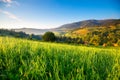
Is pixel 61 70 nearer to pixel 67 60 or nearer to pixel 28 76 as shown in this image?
pixel 28 76

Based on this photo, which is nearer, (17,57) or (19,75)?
(19,75)

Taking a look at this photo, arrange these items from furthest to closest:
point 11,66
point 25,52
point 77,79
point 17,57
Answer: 1. point 25,52
2. point 17,57
3. point 11,66
4. point 77,79

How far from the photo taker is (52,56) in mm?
3426

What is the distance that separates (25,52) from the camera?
11.9 ft

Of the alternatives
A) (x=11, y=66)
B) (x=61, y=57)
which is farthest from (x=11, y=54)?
(x=61, y=57)

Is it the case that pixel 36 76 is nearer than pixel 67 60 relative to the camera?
Yes

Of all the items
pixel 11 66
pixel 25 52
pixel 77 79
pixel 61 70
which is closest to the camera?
pixel 77 79

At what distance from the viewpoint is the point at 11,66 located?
274 centimetres

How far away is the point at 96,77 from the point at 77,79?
39 centimetres

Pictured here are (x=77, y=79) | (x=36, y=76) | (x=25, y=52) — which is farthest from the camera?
(x=25, y=52)

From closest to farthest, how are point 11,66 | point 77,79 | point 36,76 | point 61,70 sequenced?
point 77,79 → point 36,76 → point 61,70 → point 11,66

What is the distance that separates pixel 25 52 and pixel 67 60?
3.24ft

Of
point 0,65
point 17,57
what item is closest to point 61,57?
point 17,57

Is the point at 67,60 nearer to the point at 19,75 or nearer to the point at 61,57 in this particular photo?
the point at 61,57
